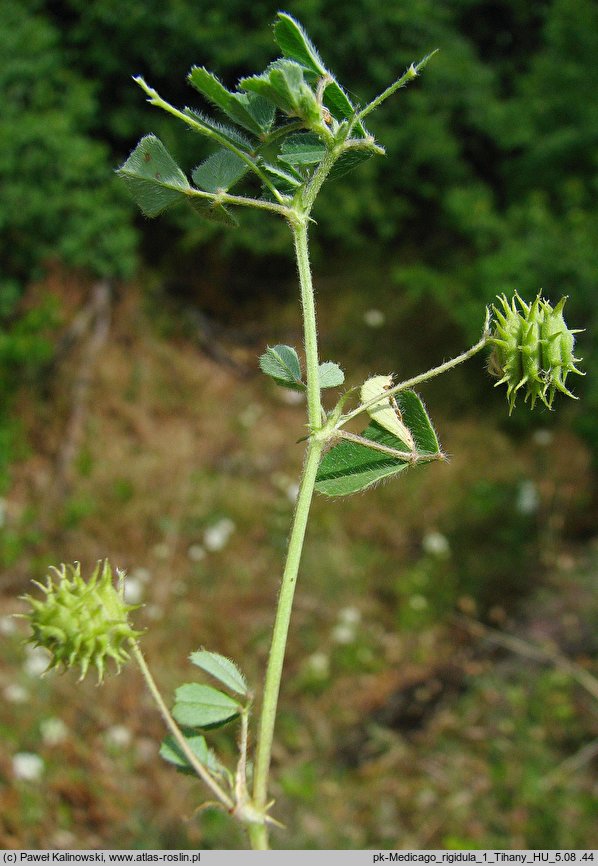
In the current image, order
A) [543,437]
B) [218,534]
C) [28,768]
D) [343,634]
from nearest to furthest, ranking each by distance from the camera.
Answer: [28,768] → [343,634] → [218,534] → [543,437]

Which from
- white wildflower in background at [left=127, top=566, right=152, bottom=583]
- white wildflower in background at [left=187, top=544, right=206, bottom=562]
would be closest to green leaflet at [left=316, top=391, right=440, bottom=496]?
white wildflower in background at [left=127, top=566, right=152, bottom=583]

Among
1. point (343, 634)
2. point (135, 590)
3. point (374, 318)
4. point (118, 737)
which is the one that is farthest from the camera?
point (374, 318)

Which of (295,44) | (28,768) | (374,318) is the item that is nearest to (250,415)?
(374,318)

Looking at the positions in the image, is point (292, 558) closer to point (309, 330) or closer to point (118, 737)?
point (309, 330)

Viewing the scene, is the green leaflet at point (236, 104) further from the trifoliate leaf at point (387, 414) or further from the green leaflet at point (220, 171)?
the trifoliate leaf at point (387, 414)

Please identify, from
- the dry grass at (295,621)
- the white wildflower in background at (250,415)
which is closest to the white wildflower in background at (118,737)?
the dry grass at (295,621)

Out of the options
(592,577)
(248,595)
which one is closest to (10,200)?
(248,595)
